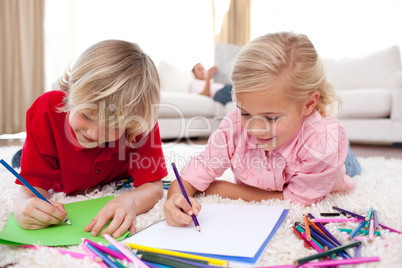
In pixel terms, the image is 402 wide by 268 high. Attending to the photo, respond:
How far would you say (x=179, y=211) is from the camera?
678 millimetres

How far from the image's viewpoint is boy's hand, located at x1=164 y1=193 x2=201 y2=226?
667 mm

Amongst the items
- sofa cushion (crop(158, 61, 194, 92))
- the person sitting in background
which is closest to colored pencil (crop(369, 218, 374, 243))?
the person sitting in background

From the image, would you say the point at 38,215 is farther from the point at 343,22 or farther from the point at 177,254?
the point at 343,22

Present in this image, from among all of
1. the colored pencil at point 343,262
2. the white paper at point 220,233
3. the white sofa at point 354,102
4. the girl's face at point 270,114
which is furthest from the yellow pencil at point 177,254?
the white sofa at point 354,102

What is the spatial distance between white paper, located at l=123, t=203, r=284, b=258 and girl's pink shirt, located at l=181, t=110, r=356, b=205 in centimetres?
18

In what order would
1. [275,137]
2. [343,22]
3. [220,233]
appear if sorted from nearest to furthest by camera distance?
[220,233] → [275,137] → [343,22]

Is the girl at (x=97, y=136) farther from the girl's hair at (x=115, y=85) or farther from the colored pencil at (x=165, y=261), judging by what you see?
the colored pencil at (x=165, y=261)

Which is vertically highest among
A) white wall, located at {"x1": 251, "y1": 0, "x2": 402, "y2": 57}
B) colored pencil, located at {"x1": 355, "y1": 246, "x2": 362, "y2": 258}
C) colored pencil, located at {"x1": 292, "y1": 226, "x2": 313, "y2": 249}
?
white wall, located at {"x1": 251, "y1": 0, "x2": 402, "y2": 57}

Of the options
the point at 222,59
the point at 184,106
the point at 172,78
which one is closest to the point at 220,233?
the point at 184,106

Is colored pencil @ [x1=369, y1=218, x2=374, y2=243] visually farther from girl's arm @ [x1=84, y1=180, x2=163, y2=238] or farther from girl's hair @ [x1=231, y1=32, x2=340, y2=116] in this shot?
girl's arm @ [x1=84, y1=180, x2=163, y2=238]

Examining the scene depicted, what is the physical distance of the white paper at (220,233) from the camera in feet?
1.87

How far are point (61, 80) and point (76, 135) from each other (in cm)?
15

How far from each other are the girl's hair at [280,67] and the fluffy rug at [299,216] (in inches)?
12.1

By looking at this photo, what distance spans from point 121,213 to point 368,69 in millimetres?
2775
